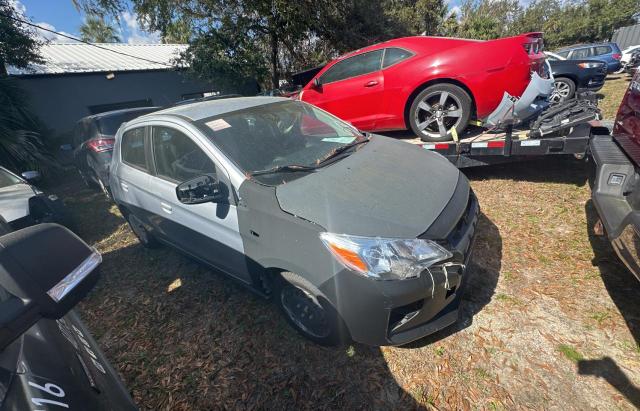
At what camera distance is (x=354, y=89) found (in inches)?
177

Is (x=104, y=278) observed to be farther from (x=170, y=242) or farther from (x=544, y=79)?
(x=544, y=79)

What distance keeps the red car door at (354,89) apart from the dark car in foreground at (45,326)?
3987 millimetres

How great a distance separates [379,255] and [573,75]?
9.14m

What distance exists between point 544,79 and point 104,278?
6064 millimetres

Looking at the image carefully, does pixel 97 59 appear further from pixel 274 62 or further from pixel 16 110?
pixel 274 62

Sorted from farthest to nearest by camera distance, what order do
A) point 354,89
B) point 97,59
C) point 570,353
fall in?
point 97,59 < point 354,89 < point 570,353

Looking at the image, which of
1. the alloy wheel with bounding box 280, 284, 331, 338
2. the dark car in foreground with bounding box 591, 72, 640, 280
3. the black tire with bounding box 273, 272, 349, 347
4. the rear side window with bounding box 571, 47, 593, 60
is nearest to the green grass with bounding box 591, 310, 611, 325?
the dark car in foreground with bounding box 591, 72, 640, 280

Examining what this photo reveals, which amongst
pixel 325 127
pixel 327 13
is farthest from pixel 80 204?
pixel 327 13

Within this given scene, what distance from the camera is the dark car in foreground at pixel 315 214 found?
5.74ft

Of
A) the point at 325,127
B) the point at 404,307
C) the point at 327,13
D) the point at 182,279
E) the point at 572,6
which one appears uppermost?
the point at 572,6

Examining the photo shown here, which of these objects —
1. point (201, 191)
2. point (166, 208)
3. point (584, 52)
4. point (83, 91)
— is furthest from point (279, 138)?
point (584, 52)

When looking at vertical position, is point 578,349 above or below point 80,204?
below

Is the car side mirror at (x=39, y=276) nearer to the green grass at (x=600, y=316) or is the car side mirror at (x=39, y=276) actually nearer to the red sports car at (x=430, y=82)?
the green grass at (x=600, y=316)

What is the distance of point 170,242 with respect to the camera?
10.2 ft
